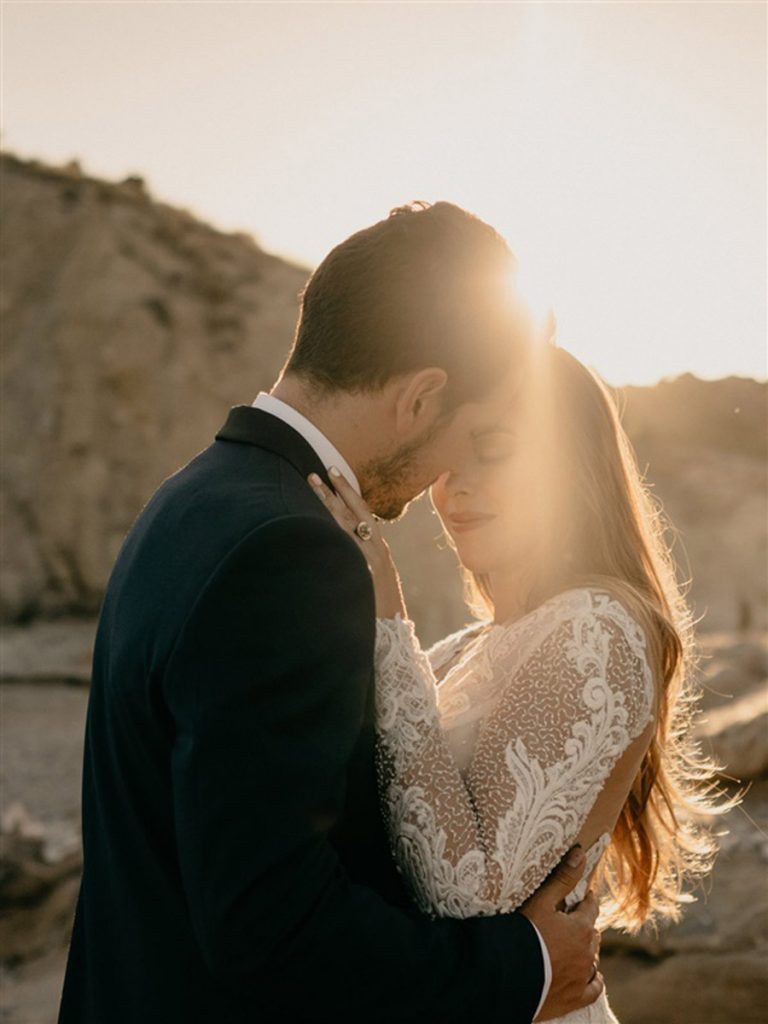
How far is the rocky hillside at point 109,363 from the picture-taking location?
14680mm

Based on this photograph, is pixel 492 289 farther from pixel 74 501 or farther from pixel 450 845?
pixel 74 501

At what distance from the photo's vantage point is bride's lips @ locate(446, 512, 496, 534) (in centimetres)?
286

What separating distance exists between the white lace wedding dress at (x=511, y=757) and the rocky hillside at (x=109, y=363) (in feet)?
38.6

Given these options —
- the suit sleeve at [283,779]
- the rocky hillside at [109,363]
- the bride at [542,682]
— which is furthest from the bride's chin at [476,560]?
the rocky hillside at [109,363]

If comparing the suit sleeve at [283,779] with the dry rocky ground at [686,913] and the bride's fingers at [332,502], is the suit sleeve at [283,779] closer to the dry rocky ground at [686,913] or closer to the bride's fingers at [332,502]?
the bride's fingers at [332,502]

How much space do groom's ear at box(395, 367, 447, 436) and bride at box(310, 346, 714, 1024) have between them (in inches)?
7.4

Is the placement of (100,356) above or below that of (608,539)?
below

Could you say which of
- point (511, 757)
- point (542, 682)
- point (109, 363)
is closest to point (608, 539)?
point (542, 682)

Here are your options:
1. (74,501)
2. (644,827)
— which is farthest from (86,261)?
(644,827)

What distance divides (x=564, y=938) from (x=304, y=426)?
1.11 meters

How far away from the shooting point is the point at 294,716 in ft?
4.87

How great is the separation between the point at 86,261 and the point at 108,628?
14779 millimetres

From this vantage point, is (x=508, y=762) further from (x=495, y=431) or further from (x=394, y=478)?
(x=495, y=431)

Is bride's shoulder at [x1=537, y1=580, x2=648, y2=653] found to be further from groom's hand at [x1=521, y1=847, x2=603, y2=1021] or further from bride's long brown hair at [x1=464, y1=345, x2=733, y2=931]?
groom's hand at [x1=521, y1=847, x2=603, y2=1021]
